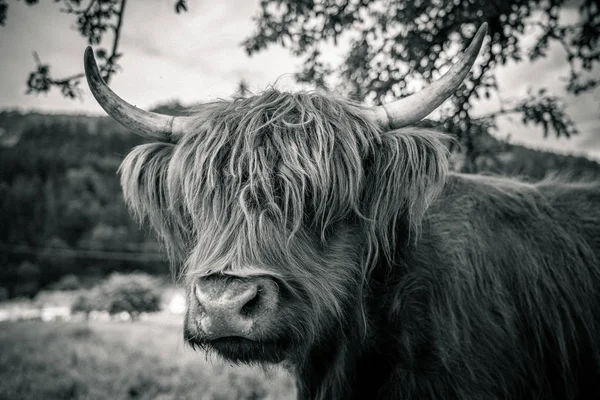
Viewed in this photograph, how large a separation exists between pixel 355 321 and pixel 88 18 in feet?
10.6

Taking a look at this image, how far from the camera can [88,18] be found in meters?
3.30

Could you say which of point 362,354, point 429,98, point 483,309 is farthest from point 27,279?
point 429,98

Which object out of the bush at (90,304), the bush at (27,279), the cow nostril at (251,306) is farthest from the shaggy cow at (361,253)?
the bush at (27,279)

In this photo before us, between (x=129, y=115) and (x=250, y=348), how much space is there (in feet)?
5.13

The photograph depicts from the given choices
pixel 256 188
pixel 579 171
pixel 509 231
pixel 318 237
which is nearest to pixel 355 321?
pixel 318 237

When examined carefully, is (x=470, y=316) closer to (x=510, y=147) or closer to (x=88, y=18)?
(x=510, y=147)

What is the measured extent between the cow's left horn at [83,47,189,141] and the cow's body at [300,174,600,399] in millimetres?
1549

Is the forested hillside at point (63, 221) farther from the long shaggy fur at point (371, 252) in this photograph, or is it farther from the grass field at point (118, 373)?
the long shaggy fur at point (371, 252)

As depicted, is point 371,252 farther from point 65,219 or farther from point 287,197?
point 65,219

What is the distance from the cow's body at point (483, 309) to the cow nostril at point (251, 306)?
0.73 meters

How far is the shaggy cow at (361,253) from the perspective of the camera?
74.5 inches

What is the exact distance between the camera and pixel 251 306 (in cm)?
167

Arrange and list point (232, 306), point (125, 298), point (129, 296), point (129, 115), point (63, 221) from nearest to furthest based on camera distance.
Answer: point (232, 306), point (129, 115), point (125, 298), point (129, 296), point (63, 221)

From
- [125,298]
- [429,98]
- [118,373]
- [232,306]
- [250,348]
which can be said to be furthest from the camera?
[125,298]
